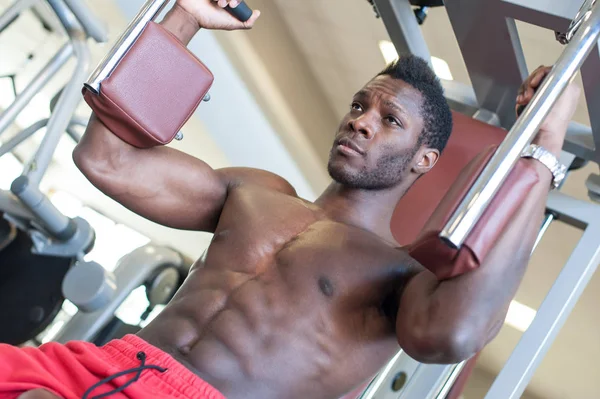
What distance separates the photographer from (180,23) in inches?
42.2

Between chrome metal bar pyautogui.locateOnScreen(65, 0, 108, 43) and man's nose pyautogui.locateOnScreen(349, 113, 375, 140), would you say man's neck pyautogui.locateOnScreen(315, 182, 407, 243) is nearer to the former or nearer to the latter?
man's nose pyautogui.locateOnScreen(349, 113, 375, 140)

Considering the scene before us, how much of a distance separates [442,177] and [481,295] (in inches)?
31.5

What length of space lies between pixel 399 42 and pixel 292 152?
53.3 inches

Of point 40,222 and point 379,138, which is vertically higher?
point 379,138

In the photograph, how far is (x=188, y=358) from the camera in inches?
39.9

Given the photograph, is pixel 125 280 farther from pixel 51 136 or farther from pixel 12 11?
pixel 12 11

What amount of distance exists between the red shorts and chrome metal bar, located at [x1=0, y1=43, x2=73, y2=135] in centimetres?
90

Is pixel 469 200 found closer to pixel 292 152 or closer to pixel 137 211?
pixel 137 211

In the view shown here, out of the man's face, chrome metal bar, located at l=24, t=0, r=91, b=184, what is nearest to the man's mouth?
the man's face

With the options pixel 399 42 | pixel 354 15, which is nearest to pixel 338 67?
pixel 354 15

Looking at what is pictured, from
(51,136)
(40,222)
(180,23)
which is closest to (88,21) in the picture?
(51,136)

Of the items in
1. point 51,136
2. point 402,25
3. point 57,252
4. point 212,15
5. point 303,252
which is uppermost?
point 402,25

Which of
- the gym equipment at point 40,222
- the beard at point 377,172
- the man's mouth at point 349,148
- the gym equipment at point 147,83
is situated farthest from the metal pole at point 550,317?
the gym equipment at point 40,222

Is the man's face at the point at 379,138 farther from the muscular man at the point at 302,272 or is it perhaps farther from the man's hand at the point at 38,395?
the man's hand at the point at 38,395
